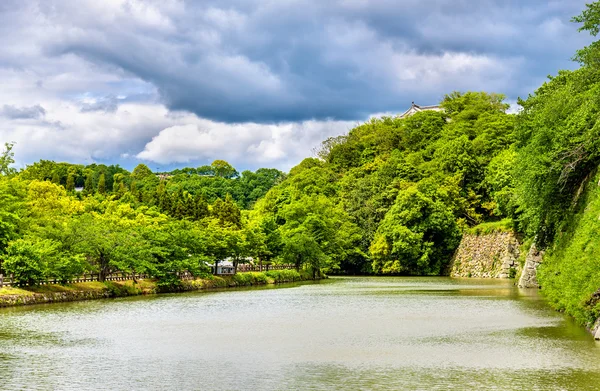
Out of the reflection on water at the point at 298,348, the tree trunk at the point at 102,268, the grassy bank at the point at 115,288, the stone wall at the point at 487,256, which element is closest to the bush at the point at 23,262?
the grassy bank at the point at 115,288

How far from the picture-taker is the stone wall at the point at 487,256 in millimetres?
71562

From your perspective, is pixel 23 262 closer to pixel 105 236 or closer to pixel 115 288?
pixel 115 288

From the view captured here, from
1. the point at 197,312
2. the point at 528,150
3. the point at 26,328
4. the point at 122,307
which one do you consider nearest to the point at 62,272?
the point at 122,307

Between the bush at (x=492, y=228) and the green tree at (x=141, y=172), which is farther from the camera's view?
the green tree at (x=141, y=172)

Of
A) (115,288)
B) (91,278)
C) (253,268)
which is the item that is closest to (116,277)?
(91,278)

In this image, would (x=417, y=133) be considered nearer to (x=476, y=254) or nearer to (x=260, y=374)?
(x=476, y=254)

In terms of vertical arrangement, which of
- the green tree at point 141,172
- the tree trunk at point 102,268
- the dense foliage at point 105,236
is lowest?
the tree trunk at point 102,268

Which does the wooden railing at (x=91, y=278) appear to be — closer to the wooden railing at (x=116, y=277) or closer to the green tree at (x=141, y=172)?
the wooden railing at (x=116, y=277)

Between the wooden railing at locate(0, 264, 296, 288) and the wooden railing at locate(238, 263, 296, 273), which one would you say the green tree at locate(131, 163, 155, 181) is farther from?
the wooden railing at locate(0, 264, 296, 288)

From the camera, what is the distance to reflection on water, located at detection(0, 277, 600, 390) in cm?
1547

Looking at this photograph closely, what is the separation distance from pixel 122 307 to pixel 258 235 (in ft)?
105

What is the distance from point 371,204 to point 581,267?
63749mm

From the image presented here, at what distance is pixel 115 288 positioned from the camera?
4544 cm

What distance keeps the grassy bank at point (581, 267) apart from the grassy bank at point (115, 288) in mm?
28080
